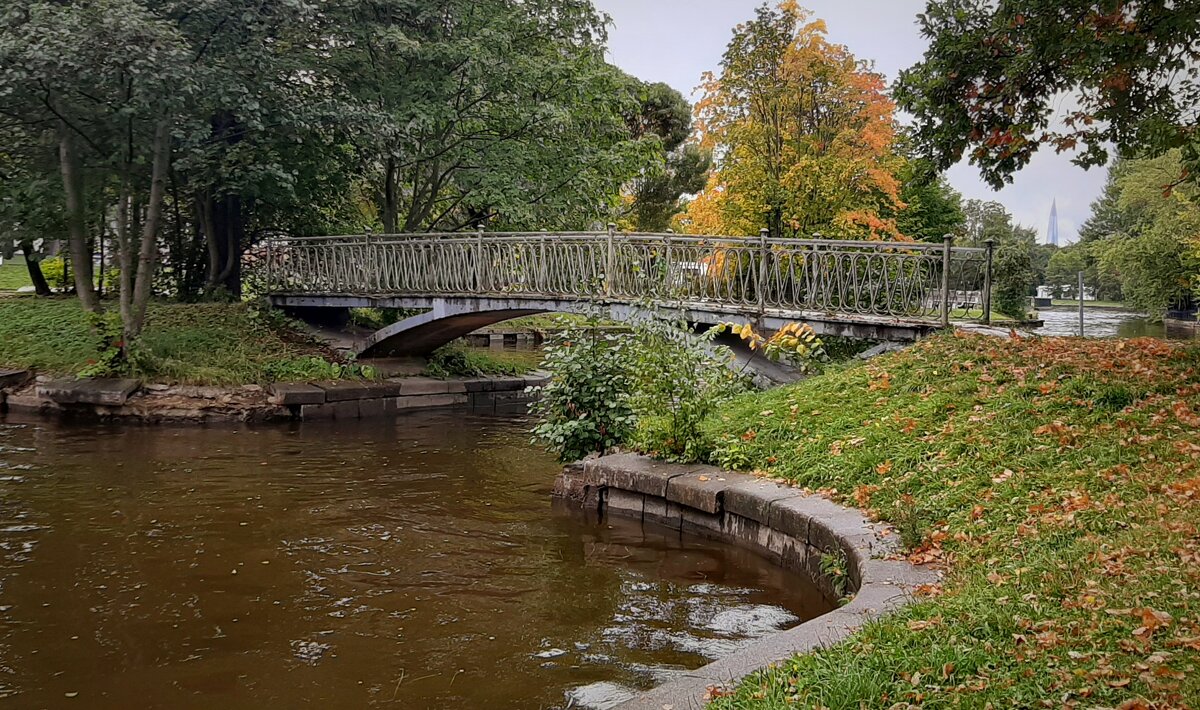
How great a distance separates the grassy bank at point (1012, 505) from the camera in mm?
3404

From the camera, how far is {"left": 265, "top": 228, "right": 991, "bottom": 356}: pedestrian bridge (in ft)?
34.9

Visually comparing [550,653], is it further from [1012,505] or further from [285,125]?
[285,125]

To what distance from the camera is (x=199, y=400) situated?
15.2m

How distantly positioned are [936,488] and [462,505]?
5.01 metres

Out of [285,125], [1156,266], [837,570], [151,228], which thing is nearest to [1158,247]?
[1156,266]

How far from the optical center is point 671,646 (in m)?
5.39

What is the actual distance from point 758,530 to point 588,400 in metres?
2.96

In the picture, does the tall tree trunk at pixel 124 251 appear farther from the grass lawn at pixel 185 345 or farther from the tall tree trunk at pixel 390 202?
the tall tree trunk at pixel 390 202

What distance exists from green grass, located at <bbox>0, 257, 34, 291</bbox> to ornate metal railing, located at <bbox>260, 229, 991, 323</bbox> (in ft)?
36.2

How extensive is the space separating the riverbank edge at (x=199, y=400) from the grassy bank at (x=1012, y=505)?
8441 mm

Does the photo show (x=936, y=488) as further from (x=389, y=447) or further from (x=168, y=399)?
(x=168, y=399)

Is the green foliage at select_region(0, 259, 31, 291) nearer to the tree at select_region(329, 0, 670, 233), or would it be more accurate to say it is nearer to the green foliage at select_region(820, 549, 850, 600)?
the tree at select_region(329, 0, 670, 233)

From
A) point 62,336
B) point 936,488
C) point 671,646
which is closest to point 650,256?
point 936,488

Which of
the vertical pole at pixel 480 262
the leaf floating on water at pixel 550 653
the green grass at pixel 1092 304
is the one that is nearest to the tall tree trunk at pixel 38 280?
the vertical pole at pixel 480 262
